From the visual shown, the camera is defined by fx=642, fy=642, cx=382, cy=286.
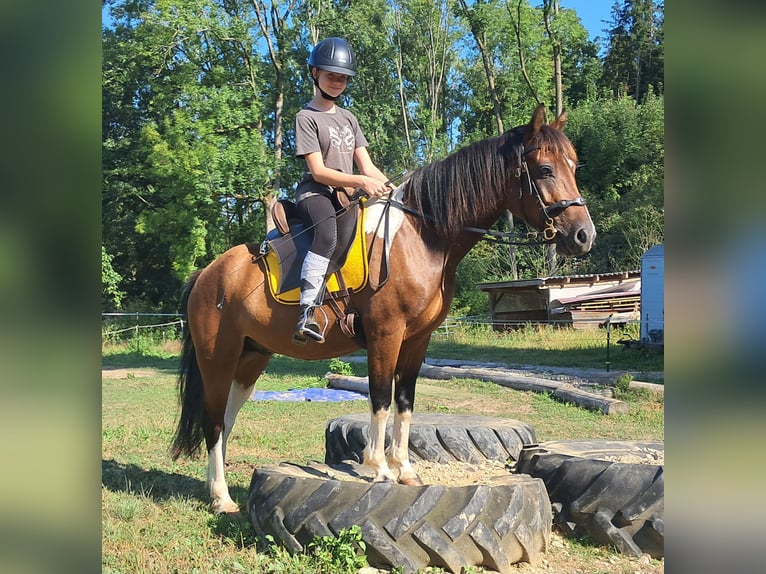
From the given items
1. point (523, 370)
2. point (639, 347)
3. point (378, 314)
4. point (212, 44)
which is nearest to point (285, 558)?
point (378, 314)

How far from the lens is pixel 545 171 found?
363cm

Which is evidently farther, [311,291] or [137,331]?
[137,331]

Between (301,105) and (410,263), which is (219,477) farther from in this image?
(301,105)

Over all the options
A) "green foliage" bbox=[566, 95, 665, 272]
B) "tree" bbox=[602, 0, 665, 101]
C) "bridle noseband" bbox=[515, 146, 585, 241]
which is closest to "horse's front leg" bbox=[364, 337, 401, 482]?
"bridle noseband" bbox=[515, 146, 585, 241]

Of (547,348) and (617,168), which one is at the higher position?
(617,168)

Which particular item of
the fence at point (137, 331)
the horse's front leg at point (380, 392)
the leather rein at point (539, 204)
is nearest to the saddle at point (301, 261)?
the horse's front leg at point (380, 392)

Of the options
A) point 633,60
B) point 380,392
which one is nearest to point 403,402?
point 380,392

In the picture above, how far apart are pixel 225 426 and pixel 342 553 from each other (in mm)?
1893

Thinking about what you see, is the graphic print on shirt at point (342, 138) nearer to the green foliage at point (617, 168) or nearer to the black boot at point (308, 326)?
→ the black boot at point (308, 326)

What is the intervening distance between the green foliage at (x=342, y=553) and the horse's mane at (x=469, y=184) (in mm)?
1779

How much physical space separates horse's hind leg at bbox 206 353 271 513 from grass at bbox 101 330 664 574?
0.47 ft

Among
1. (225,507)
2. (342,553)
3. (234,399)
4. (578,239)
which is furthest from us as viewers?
(234,399)

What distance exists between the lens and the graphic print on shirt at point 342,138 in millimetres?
4086
